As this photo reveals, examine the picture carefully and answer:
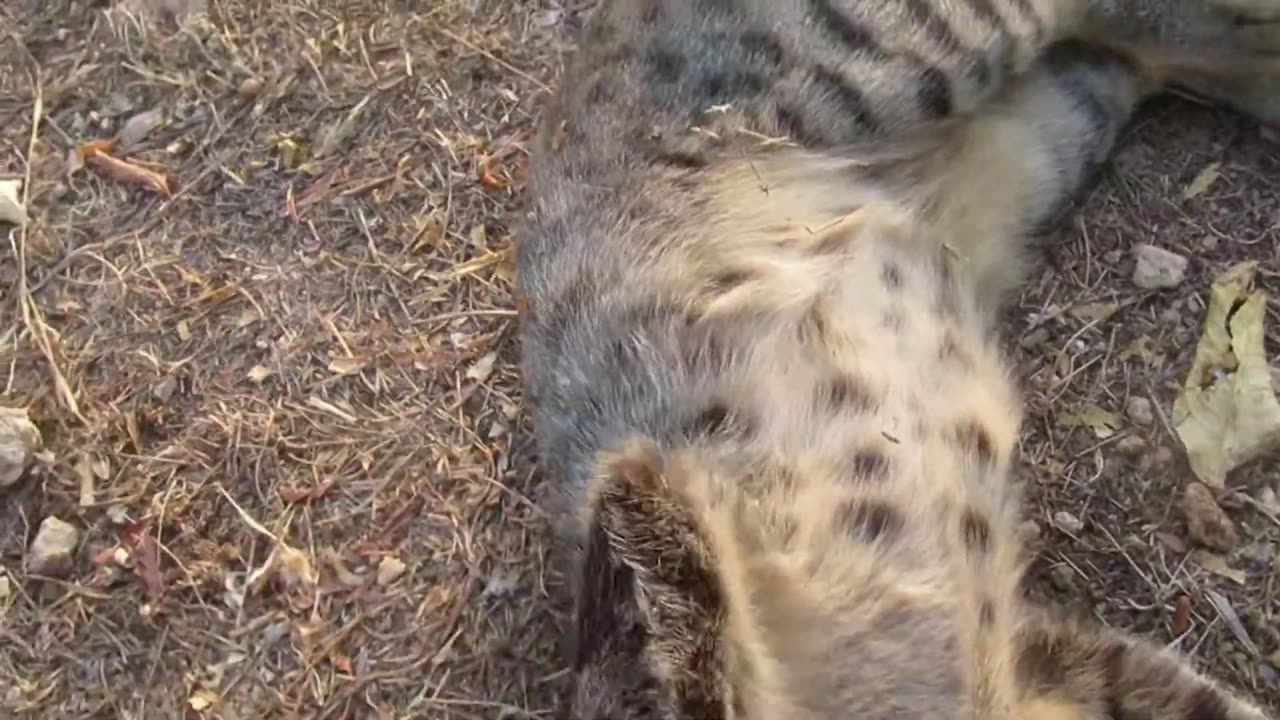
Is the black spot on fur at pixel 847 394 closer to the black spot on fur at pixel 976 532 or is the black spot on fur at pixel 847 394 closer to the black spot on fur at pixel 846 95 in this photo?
the black spot on fur at pixel 976 532

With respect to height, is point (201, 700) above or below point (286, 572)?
below

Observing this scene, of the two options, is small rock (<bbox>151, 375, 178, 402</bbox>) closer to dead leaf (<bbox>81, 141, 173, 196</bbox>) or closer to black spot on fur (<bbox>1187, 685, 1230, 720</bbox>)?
dead leaf (<bbox>81, 141, 173, 196</bbox>)

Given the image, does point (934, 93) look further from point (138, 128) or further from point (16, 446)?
point (16, 446)

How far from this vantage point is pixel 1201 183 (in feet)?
10.5

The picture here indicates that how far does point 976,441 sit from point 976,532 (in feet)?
0.59

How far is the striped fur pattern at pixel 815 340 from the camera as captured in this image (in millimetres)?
2441

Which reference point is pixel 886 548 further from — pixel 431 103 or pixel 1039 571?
pixel 431 103

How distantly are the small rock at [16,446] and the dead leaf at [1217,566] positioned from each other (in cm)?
255

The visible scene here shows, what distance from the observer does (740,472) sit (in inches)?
102

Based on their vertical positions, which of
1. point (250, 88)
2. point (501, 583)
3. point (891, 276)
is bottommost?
point (501, 583)

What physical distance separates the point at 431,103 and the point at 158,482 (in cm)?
113

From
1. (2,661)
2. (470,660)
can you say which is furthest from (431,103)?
(2,661)

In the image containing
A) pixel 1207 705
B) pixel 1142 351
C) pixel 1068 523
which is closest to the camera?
pixel 1207 705

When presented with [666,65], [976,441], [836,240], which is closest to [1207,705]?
[976,441]
